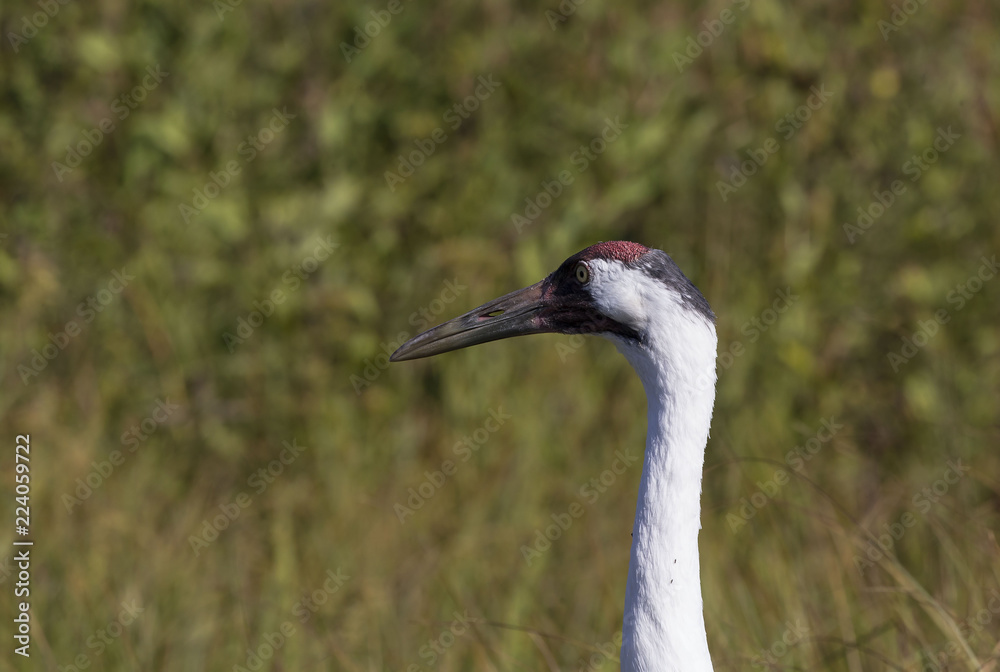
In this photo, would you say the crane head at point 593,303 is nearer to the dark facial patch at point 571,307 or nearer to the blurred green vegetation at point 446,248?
the dark facial patch at point 571,307

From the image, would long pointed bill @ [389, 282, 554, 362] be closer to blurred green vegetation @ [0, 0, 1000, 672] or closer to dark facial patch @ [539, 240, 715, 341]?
dark facial patch @ [539, 240, 715, 341]

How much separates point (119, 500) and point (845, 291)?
146 inches

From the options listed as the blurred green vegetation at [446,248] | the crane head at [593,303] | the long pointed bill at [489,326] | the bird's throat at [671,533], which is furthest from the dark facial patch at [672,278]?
the blurred green vegetation at [446,248]

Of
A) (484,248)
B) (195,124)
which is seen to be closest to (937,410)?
(484,248)

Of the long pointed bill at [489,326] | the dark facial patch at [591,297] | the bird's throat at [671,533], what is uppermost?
the dark facial patch at [591,297]

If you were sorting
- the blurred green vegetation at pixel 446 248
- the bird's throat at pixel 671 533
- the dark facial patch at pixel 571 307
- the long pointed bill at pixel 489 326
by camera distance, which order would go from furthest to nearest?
the blurred green vegetation at pixel 446 248 → the long pointed bill at pixel 489 326 → the dark facial patch at pixel 571 307 → the bird's throat at pixel 671 533

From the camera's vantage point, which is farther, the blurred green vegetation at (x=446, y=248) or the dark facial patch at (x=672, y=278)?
the blurred green vegetation at (x=446, y=248)

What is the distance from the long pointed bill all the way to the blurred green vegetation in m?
2.18

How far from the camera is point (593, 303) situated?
2834 millimetres

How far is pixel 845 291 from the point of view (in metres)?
5.50

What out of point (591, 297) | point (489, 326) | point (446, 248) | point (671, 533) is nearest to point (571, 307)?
point (591, 297)

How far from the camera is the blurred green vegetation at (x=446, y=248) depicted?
5.38m

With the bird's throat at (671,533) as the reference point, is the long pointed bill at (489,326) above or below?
above

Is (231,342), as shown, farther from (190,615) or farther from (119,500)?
(190,615)
